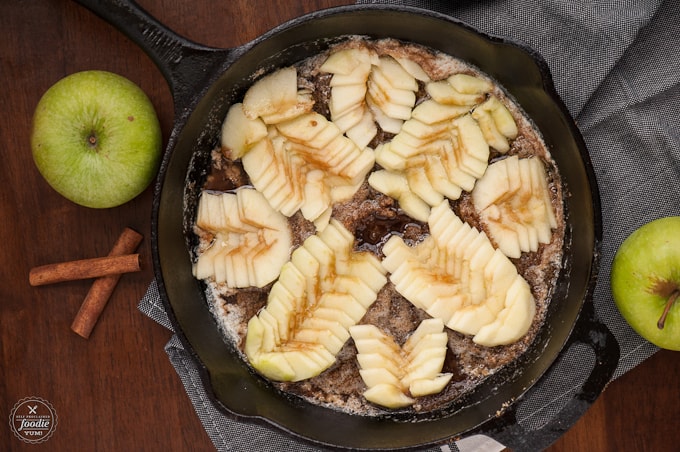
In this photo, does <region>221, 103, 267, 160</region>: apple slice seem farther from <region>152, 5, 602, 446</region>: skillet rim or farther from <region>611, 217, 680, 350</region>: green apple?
<region>611, 217, 680, 350</region>: green apple

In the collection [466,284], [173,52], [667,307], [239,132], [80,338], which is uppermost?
[173,52]

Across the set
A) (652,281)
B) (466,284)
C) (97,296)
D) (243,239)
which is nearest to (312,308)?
(243,239)

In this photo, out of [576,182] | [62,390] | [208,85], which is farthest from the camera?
[62,390]

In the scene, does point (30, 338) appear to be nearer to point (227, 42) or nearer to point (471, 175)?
point (227, 42)

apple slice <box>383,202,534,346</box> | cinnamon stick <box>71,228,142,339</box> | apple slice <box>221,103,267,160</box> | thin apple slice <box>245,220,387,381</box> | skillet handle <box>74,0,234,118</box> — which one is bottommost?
cinnamon stick <box>71,228,142,339</box>

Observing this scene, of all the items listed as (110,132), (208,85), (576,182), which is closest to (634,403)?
(576,182)

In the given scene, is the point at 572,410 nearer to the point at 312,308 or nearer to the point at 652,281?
the point at 652,281

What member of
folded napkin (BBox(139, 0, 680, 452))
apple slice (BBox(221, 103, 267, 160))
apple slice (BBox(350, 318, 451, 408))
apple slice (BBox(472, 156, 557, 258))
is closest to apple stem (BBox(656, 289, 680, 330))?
folded napkin (BBox(139, 0, 680, 452))
